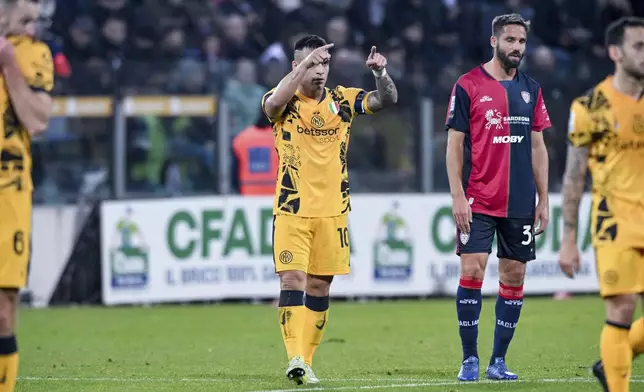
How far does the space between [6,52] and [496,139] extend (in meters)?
3.74

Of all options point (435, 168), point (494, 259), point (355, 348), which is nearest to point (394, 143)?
point (435, 168)

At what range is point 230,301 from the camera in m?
16.7

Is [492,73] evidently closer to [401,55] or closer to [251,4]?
[401,55]

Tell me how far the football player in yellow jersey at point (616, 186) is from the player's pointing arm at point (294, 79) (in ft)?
7.32

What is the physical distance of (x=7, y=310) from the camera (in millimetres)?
6715

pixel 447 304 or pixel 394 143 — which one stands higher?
pixel 394 143

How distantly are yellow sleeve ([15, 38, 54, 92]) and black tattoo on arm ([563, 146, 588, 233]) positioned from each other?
2778mm

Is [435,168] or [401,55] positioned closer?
[435,168]

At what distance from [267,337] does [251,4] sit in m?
8.26

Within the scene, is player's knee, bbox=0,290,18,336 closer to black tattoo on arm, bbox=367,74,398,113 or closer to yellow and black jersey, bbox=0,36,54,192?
yellow and black jersey, bbox=0,36,54,192

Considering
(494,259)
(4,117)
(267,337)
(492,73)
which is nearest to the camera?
(4,117)

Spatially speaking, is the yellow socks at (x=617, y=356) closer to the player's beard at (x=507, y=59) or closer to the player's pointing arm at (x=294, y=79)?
the player's beard at (x=507, y=59)

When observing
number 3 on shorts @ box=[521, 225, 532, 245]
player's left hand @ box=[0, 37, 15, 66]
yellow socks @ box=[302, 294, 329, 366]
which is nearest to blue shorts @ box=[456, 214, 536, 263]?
number 3 on shorts @ box=[521, 225, 532, 245]

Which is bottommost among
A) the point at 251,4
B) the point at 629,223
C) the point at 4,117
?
the point at 629,223
